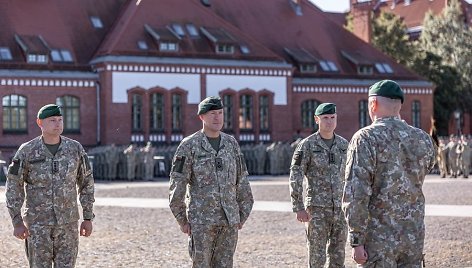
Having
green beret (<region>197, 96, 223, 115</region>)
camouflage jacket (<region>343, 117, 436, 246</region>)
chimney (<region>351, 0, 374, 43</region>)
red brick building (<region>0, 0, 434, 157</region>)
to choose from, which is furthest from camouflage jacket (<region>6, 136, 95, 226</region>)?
chimney (<region>351, 0, 374, 43</region>)

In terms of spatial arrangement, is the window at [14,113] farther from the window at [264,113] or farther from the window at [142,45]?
the window at [264,113]

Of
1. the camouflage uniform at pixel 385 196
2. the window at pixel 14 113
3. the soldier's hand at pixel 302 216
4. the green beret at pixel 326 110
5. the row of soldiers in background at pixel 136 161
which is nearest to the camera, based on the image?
the camouflage uniform at pixel 385 196

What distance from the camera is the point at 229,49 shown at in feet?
152

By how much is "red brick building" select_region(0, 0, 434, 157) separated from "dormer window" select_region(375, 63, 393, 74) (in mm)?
1640

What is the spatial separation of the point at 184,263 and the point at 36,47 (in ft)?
101

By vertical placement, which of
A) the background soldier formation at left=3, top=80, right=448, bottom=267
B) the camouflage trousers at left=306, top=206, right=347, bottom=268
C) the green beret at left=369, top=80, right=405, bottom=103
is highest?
the green beret at left=369, top=80, right=405, bottom=103

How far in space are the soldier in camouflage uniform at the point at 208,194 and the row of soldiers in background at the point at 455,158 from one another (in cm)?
2970

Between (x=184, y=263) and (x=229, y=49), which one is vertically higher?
(x=229, y=49)

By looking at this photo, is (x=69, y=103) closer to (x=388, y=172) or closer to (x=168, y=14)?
(x=168, y=14)

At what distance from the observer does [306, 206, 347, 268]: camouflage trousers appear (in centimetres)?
998

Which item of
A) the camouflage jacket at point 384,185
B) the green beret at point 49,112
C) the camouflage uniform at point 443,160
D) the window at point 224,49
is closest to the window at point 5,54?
the window at point 224,49

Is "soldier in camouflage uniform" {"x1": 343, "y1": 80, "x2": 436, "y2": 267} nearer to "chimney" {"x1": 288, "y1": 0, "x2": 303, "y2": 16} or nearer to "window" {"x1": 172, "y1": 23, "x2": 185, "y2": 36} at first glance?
"window" {"x1": 172, "y1": 23, "x2": 185, "y2": 36}

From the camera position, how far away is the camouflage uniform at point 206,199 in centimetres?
872

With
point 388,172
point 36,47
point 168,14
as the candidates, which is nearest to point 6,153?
point 36,47
